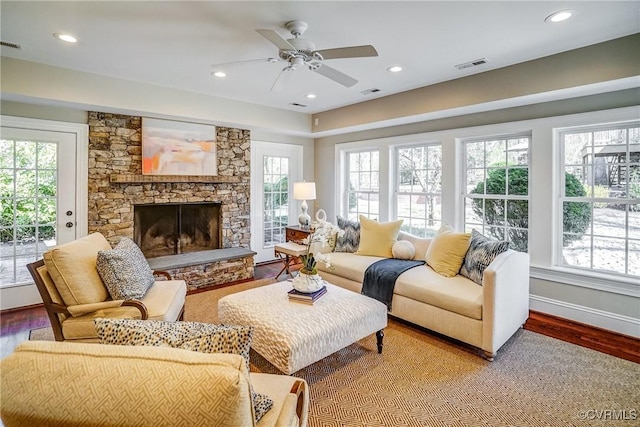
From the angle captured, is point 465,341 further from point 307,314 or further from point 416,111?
point 416,111

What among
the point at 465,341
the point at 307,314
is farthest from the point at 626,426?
the point at 307,314

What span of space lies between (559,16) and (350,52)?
5.30 ft

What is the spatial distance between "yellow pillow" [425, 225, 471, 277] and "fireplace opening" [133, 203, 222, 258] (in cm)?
339

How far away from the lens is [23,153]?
367cm

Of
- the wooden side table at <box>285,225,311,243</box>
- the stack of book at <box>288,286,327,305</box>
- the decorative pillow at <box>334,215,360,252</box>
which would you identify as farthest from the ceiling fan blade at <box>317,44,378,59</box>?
the wooden side table at <box>285,225,311,243</box>

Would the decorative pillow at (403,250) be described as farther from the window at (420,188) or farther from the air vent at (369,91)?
the air vent at (369,91)

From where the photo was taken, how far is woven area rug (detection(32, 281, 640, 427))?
1997 mm

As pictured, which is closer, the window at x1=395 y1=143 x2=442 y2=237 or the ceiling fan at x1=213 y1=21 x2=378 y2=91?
the ceiling fan at x1=213 y1=21 x2=378 y2=91

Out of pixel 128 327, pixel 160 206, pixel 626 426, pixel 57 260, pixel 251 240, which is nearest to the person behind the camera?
pixel 128 327

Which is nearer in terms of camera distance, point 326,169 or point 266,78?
point 266,78

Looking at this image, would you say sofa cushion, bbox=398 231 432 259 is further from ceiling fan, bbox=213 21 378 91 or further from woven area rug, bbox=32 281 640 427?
ceiling fan, bbox=213 21 378 91

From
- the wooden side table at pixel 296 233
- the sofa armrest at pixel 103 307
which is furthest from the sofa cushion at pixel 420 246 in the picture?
the sofa armrest at pixel 103 307

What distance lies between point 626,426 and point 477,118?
3319mm

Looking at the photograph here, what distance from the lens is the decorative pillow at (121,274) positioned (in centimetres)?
244
